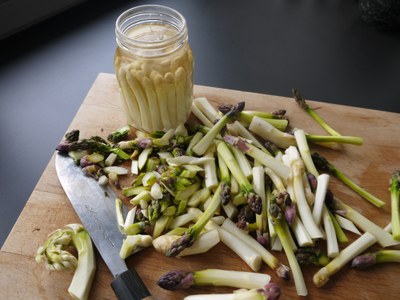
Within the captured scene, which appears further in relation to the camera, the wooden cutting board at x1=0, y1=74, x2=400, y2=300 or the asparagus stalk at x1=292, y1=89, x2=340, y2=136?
the asparagus stalk at x1=292, y1=89, x2=340, y2=136

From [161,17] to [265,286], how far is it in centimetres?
112

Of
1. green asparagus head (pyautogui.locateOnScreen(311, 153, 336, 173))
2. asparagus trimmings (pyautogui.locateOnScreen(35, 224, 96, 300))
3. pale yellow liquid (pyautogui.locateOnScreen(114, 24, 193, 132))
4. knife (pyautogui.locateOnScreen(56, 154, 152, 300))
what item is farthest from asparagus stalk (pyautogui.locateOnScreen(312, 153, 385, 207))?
asparagus trimmings (pyautogui.locateOnScreen(35, 224, 96, 300))

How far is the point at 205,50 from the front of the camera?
2.56m

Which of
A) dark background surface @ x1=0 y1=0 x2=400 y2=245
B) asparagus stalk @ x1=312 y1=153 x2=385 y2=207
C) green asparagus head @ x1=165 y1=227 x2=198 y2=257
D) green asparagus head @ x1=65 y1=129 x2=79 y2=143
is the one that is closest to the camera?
green asparagus head @ x1=165 y1=227 x2=198 y2=257

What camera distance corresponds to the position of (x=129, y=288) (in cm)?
134

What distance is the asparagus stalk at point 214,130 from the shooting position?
1726 mm

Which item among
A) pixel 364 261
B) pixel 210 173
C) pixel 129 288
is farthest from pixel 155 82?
pixel 364 261

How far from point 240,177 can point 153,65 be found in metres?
0.55

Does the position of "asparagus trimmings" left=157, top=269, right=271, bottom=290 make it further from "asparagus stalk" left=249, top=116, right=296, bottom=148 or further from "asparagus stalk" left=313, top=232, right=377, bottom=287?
"asparagus stalk" left=249, top=116, right=296, bottom=148

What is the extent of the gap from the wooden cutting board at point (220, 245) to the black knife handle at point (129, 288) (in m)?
0.06

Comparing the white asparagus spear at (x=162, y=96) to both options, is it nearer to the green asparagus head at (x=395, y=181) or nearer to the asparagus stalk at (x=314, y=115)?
the asparagus stalk at (x=314, y=115)

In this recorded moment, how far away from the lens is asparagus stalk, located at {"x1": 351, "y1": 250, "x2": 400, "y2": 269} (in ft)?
4.71

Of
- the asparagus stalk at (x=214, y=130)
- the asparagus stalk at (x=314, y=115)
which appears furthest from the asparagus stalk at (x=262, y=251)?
the asparagus stalk at (x=314, y=115)

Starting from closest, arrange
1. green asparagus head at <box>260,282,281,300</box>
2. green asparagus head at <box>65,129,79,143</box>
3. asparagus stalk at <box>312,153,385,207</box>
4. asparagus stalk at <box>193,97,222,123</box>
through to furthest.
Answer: green asparagus head at <box>260,282,281,300</box> → asparagus stalk at <box>312,153,385,207</box> → green asparagus head at <box>65,129,79,143</box> → asparagus stalk at <box>193,97,222,123</box>
